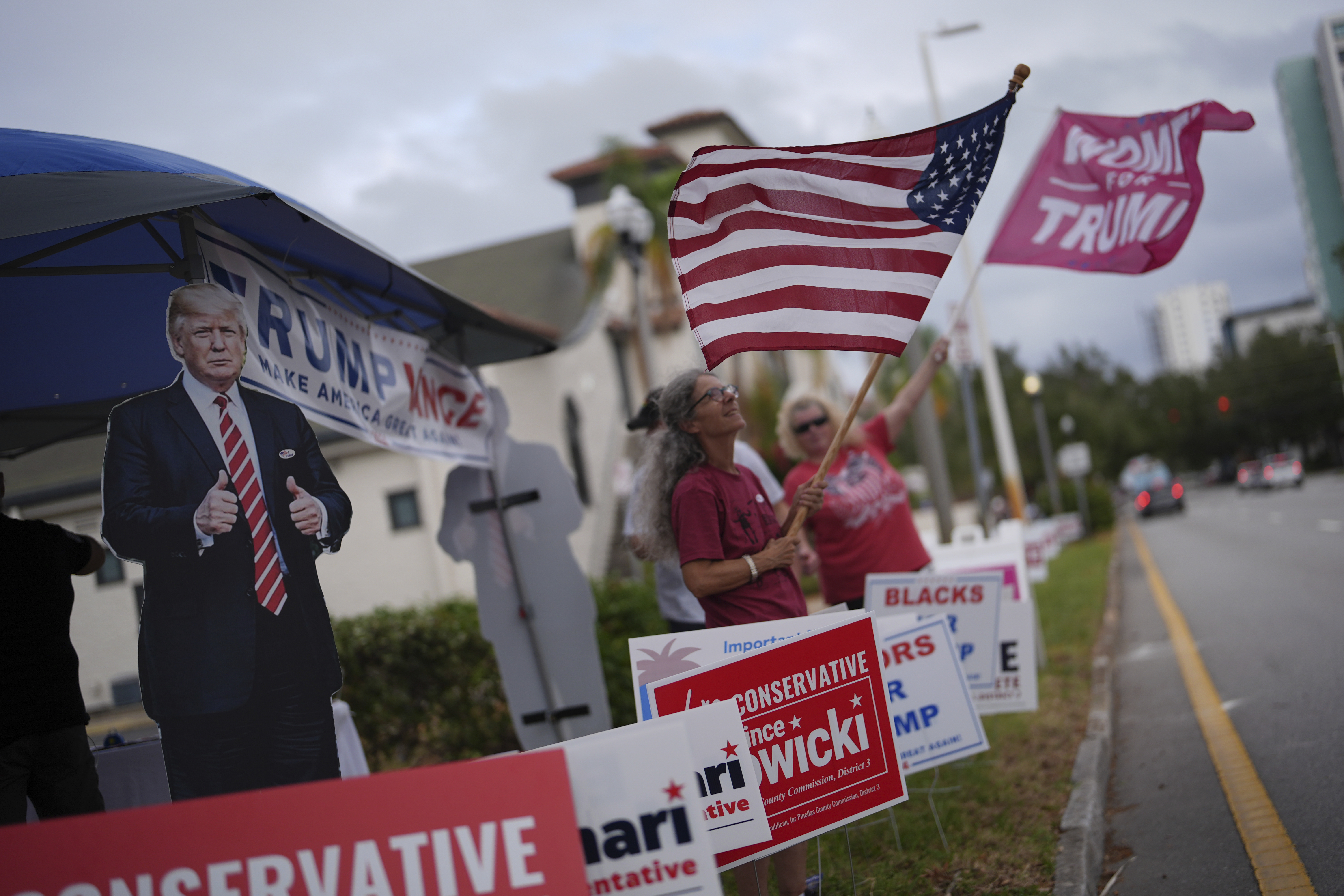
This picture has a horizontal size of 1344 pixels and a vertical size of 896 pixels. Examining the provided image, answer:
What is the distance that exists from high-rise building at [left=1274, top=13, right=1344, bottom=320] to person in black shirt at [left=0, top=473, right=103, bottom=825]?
34.2 ft

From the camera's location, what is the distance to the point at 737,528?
404 centimetres

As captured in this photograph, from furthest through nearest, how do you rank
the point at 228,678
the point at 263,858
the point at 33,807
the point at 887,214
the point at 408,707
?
the point at 408,707
the point at 887,214
the point at 33,807
the point at 228,678
the point at 263,858

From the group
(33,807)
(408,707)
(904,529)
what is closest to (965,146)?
(904,529)

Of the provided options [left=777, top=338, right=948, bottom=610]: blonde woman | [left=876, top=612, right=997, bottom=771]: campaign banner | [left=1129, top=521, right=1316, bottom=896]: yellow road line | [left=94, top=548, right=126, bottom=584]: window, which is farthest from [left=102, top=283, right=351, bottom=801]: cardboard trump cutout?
[left=1129, top=521, right=1316, bottom=896]: yellow road line

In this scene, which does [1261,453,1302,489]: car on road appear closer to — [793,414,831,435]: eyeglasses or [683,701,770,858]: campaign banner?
[793,414,831,435]: eyeglasses

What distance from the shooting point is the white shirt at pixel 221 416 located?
12.0 feet

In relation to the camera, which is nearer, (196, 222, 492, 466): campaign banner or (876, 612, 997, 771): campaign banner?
(196, 222, 492, 466): campaign banner

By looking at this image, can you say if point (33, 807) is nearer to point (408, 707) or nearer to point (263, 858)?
point (263, 858)

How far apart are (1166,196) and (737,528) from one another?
3.28 m

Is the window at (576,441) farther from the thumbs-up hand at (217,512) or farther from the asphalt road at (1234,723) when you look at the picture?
the thumbs-up hand at (217,512)

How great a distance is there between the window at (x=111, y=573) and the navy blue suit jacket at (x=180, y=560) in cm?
72

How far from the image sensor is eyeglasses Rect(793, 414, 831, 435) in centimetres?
555

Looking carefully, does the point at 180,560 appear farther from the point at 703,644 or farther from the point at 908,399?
the point at 908,399

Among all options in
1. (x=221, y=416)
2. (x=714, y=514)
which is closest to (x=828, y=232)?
(x=714, y=514)
